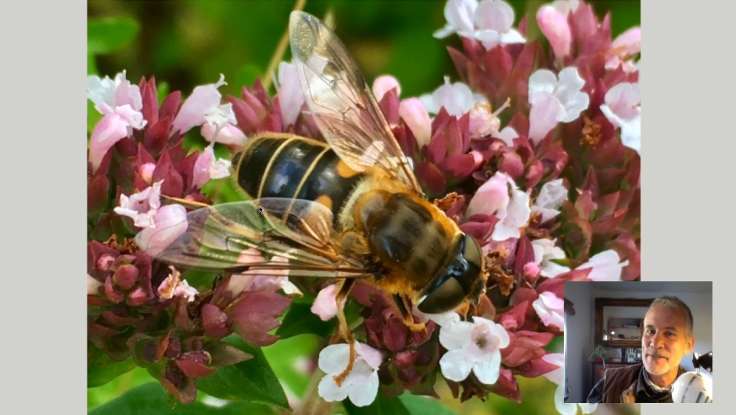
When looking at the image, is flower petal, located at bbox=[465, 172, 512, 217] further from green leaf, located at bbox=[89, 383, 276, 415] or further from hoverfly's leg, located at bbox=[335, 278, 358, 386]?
green leaf, located at bbox=[89, 383, 276, 415]

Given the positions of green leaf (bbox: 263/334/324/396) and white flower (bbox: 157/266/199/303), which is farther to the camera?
green leaf (bbox: 263/334/324/396)

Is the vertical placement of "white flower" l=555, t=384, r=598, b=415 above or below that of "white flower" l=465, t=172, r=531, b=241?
below

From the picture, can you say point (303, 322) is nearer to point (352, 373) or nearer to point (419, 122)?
point (352, 373)

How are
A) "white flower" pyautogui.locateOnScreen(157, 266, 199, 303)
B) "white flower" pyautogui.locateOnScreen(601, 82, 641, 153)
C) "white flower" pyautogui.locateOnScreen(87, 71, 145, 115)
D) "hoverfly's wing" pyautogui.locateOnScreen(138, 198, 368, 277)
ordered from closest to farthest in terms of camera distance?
"hoverfly's wing" pyautogui.locateOnScreen(138, 198, 368, 277)
"white flower" pyautogui.locateOnScreen(157, 266, 199, 303)
"white flower" pyautogui.locateOnScreen(87, 71, 145, 115)
"white flower" pyautogui.locateOnScreen(601, 82, 641, 153)

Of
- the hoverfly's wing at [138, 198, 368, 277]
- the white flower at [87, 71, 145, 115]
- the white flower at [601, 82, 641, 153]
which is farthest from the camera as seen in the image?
the white flower at [601, 82, 641, 153]

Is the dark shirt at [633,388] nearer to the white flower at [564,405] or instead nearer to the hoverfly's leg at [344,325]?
the white flower at [564,405]

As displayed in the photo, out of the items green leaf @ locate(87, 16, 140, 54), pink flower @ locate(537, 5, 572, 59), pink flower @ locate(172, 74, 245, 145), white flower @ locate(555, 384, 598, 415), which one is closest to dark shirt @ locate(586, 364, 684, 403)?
white flower @ locate(555, 384, 598, 415)

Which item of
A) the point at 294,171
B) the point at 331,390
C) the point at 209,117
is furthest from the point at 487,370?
the point at 209,117


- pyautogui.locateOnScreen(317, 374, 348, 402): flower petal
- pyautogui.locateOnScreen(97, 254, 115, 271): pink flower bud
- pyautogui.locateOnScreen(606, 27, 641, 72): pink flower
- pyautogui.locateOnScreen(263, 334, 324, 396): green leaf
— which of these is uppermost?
pyautogui.locateOnScreen(606, 27, 641, 72): pink flower
